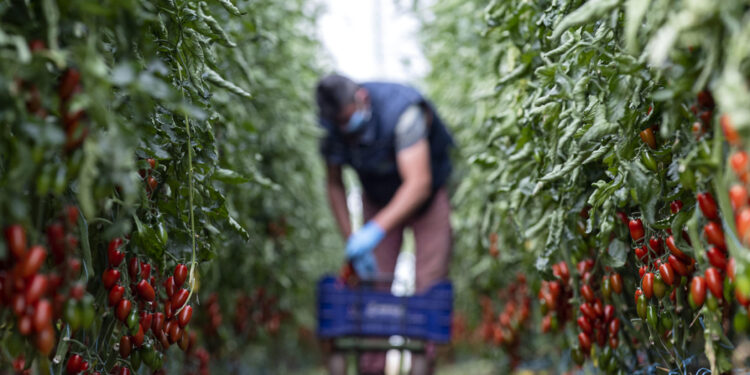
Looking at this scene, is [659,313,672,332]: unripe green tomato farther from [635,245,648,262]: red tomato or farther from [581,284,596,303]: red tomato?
[581,284,596,303]: red tomato

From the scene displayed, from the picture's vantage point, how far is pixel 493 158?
1.68 meters

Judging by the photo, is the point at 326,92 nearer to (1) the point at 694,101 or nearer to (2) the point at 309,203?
(2) the point at 309,203

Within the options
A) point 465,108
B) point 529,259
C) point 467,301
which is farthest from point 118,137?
point 467,301

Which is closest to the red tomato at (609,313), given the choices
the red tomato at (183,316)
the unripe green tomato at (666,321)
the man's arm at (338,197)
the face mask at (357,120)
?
the unripe green tomato at (666,321)

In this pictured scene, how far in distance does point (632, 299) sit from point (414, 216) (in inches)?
63.9

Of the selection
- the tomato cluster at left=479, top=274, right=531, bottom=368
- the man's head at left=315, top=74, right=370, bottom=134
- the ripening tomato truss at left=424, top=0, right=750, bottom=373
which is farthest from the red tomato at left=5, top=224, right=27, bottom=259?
the man's head at left=315, top=74, right=370, bottom=134

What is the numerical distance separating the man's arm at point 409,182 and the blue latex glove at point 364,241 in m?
0.03

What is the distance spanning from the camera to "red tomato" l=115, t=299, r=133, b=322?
1099 mm

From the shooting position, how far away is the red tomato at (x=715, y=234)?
0.88 meters

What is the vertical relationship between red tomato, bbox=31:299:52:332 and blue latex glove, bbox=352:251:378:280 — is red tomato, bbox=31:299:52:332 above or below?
below

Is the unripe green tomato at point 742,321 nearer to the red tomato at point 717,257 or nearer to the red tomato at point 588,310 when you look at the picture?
the red tomato at point 717,257

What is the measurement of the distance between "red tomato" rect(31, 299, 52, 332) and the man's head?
6.89 ft

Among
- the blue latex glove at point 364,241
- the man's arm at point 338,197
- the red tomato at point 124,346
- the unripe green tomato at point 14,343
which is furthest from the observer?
the man's arm at point 338,197

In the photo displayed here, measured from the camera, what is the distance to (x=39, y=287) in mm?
817
